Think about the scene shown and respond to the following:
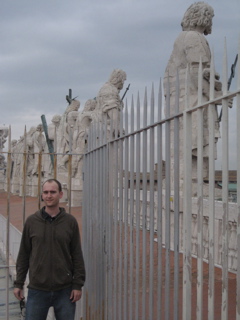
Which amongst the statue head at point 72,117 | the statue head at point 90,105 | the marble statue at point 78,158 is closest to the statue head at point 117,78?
the marble statue at point 78,158

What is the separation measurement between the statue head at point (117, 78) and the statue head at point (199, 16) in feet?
22.0

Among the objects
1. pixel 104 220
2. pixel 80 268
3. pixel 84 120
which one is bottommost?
pixel 80 268

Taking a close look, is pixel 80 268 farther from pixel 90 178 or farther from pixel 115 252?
pixel 90 178

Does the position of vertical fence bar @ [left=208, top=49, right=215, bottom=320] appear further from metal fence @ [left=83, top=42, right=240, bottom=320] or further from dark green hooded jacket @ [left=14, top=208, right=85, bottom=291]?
dark green hooded jacket @ [left=14, top=208, right=85, bottom=291]

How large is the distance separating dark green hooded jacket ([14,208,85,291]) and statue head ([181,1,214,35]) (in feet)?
19.0

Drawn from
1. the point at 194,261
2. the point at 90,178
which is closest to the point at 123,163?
the point at 90,178

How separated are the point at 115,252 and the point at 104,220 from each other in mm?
454

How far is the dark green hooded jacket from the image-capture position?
3521 mm

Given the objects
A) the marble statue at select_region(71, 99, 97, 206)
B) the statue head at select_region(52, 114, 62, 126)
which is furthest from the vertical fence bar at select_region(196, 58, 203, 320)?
the statue head at select_region(52, 114, 62, 126)

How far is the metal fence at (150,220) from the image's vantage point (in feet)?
7.74

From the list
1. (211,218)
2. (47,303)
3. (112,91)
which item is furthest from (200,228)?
(112,91)

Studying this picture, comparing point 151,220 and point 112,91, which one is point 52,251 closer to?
point 151,220

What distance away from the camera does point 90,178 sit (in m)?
5.02

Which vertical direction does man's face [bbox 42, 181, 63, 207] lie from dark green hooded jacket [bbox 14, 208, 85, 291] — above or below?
above
